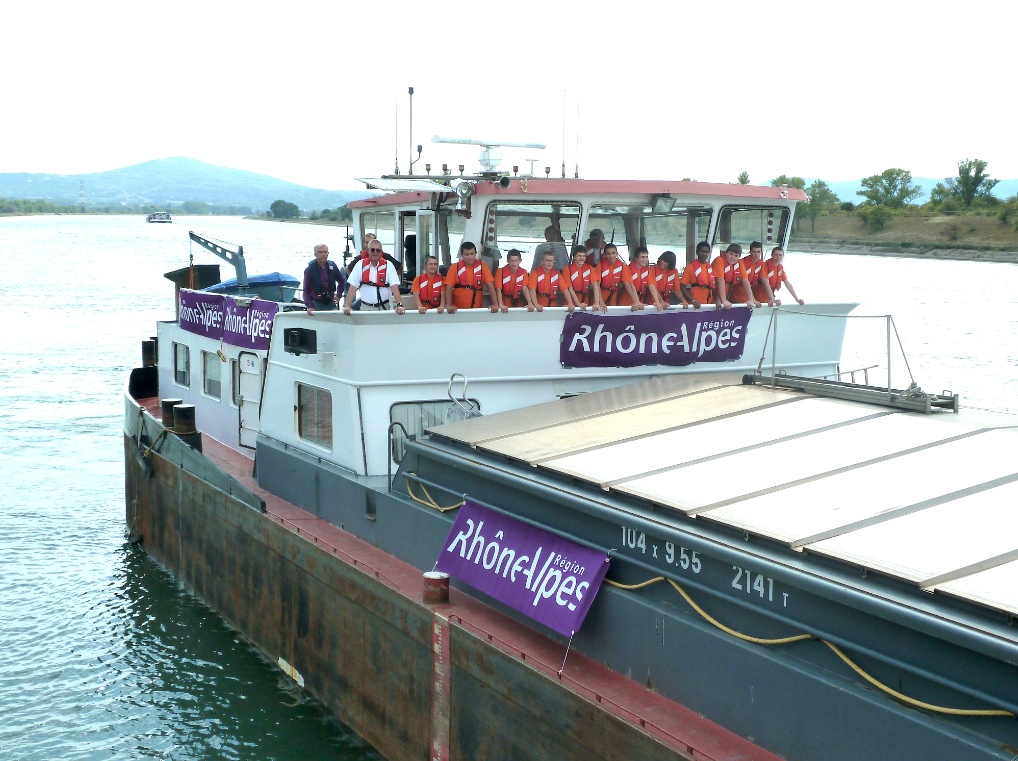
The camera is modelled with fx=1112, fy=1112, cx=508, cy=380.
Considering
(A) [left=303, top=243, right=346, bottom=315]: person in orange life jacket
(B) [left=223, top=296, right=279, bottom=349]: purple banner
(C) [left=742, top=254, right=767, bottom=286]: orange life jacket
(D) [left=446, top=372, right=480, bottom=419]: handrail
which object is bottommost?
(D) [left=446, top=372, right=480, bottom=419]: handrail

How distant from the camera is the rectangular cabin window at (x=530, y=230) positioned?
1067 centimetres

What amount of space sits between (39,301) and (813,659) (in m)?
51.2

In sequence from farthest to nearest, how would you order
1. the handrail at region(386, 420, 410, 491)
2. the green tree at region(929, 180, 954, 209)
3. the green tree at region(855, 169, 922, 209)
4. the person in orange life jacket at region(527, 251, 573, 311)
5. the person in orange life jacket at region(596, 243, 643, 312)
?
the green tree at region(855, 169, 922, 209), the green tree at region(929, 180, 954, 209), the person in orange life jacket at region(596, 243, 643, 312), the person in orange life jacket at region(527, 251, 573, 311), the handrail at region(386, 420, 410, 491)

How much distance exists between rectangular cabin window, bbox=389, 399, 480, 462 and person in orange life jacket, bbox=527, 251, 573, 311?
1253 millimetres

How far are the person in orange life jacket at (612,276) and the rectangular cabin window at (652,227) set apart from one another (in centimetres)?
34

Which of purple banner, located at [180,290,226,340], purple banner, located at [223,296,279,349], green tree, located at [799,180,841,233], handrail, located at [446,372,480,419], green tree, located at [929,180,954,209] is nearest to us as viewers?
handrail, located at [446,372,480,419]

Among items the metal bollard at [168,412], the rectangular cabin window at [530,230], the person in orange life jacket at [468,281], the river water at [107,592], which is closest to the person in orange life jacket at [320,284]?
the person in orange life jacket at [468,281]

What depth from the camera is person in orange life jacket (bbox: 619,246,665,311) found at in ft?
35.5

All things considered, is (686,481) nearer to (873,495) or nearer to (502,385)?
(873,495)

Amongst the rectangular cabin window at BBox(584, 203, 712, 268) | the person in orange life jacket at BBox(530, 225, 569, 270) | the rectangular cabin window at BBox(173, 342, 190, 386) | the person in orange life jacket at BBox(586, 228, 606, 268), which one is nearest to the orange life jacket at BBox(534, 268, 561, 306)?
the person in orange life jacket at BBox(530, 225, 569, 270)

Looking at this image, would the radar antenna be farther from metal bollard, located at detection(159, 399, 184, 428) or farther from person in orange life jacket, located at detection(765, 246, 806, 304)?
metal bollard, located at detection(159, 399, 184, 428)

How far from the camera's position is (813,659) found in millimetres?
5711

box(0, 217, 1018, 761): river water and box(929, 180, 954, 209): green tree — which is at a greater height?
box(929, 180, 954, 209): green tree

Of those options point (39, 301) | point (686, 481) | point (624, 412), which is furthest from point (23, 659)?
point (39, 301)
